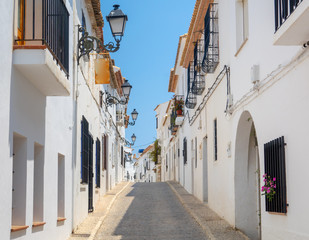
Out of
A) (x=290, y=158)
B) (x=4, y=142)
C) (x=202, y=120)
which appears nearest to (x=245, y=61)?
(x=290, y=158)

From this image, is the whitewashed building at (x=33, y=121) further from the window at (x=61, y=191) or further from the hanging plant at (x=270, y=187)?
the hanging plant at (x=270, y=187)

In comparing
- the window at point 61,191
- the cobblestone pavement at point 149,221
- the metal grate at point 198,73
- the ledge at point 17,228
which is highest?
the metal grate at point 198,73

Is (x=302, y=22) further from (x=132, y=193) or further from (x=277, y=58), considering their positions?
(x=132, y=193)

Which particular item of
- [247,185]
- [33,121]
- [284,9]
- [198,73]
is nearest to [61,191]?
[33,121]

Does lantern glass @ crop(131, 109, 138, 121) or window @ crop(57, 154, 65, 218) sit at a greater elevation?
lantern glass @ crop(131, 109, 138, 121)

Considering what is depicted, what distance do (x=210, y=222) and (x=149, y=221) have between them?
1909 millimetres

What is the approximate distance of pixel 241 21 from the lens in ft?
36.8

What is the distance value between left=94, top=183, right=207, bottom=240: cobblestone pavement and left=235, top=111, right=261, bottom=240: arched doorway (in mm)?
989

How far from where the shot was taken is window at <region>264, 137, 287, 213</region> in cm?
774

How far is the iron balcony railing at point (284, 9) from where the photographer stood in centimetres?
635

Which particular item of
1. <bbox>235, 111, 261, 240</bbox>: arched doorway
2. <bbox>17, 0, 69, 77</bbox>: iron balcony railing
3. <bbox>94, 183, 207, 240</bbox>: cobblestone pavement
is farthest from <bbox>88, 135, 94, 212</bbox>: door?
<bbox>17, 0, 69, 77</bbox>: iron balcony railing

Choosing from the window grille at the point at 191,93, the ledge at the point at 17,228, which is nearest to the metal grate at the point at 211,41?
the window grille at the point at 191,93

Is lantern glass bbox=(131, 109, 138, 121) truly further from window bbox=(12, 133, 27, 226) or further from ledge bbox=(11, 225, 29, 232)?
ledge bbox=(11, 225, 29, 232)

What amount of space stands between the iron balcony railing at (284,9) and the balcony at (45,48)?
10.0 feet
